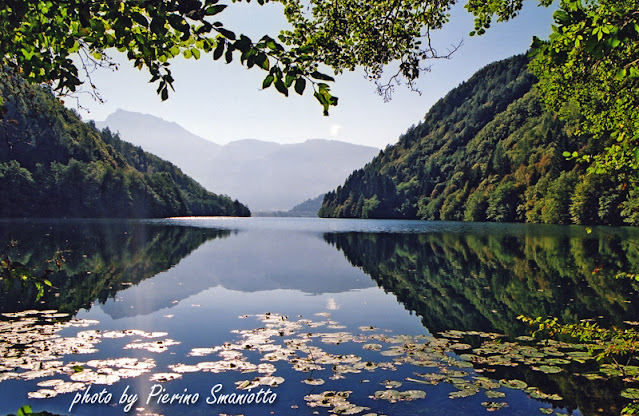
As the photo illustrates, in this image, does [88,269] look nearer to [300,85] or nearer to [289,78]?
[289,78]

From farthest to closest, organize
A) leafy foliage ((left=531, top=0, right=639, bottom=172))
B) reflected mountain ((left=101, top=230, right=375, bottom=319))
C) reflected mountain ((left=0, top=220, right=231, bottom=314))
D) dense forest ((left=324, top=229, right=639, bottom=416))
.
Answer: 1. reflected mountain ((left=101, top=230, right=375, bottom=319))
2. reflected mountain ((left=0, top=220, right=231, bottom=314))
3. dense forest ((left=324, top=229, right=639, bottom=416))
4. leafy foliage ((left=531, top=0, right=639, bottom=172))

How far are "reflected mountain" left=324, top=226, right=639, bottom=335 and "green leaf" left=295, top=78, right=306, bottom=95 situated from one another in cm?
783

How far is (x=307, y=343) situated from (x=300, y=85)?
1284 centimetres

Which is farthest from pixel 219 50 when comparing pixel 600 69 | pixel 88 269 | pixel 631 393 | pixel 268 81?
pixel 88 269

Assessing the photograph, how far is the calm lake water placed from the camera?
433 inches

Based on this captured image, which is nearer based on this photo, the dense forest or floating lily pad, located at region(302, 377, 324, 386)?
floating lily pad, located at region(302, 377, 324, 386)

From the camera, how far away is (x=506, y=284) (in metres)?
29.6

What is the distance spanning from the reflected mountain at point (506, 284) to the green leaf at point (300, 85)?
7.83m

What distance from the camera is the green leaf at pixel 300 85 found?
4730 mm

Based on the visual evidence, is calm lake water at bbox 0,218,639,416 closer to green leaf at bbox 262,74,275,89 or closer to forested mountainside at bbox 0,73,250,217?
green leaf at bbox 262,74,275,89

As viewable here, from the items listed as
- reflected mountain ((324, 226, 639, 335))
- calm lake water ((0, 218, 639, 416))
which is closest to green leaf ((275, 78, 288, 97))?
calm lake water ((0, 218, 639, 416))

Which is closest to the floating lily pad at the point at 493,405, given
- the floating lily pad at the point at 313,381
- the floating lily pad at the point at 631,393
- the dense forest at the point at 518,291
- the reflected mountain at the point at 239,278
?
the dense forest at the point at 518,291

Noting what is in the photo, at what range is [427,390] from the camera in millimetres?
11648

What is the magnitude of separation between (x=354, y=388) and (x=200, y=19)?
9.94 m
